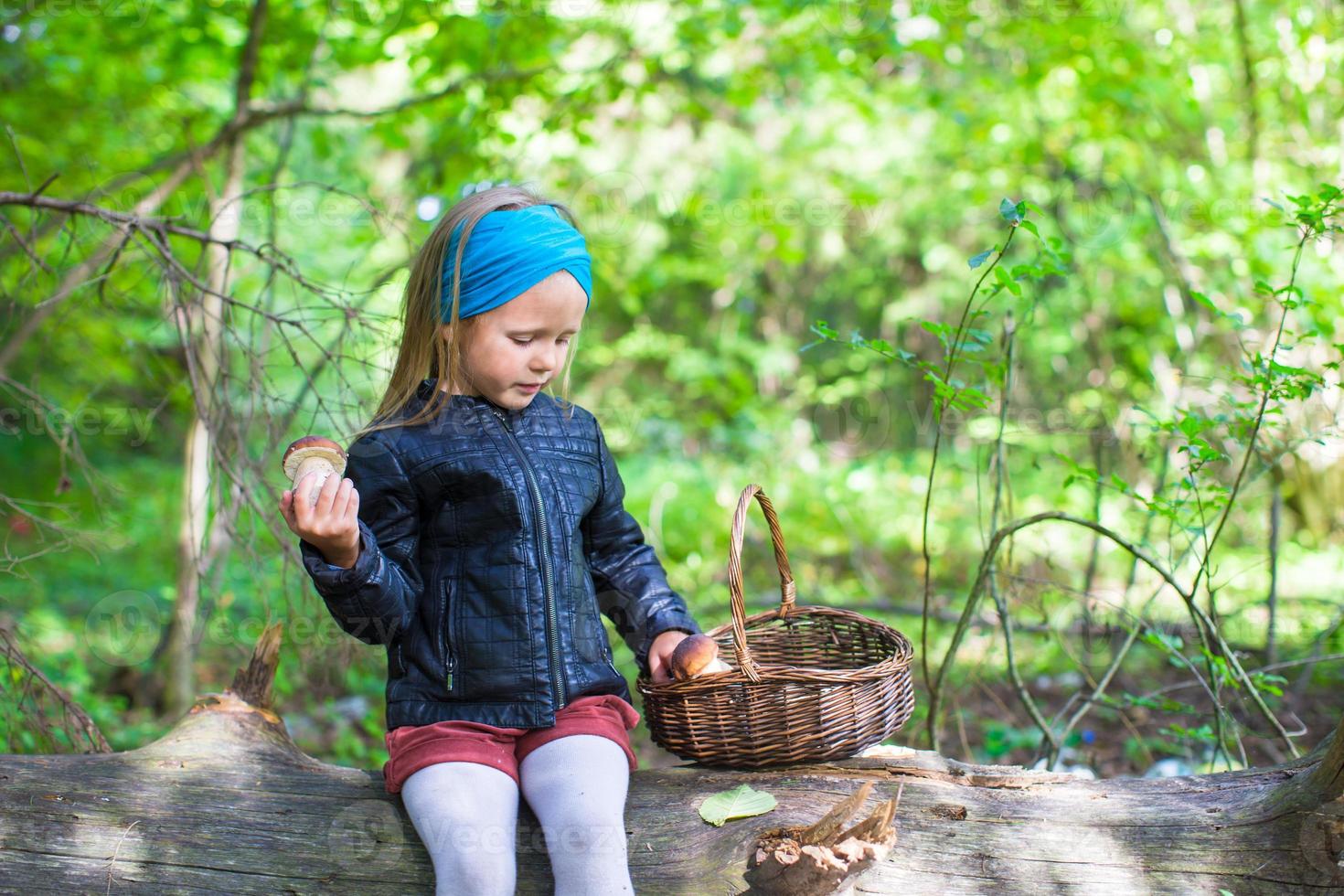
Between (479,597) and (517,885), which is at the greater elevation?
(479,597)

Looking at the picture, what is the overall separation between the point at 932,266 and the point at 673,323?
3813 millimetres

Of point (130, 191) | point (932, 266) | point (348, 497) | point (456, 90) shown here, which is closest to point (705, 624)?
point (456, 90)

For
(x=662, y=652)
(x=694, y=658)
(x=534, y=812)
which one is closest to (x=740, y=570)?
(x=694, y=658)

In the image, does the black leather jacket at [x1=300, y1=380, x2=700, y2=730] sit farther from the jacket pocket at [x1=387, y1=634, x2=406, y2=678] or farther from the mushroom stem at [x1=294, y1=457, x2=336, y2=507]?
the mushroom stem at [x1=294, y1=457, x2=336, y2=507]

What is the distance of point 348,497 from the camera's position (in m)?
1.75

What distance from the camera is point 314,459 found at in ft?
5.89

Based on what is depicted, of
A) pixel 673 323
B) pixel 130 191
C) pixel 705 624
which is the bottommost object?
pixel 705 624

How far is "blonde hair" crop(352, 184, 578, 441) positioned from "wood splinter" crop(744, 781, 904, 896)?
1089 millimetres

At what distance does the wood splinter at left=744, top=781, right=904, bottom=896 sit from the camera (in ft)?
5.94

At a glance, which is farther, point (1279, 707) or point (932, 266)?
point (932, 266)

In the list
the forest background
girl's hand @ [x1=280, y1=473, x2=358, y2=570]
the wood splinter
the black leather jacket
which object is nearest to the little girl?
the black leather jacket

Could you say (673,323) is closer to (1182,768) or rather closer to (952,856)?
(1182,768)

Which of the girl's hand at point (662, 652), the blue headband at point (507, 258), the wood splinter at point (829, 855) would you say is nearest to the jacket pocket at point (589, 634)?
the girl's hand at point (662, 652)

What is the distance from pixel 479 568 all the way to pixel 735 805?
0.71 meters
